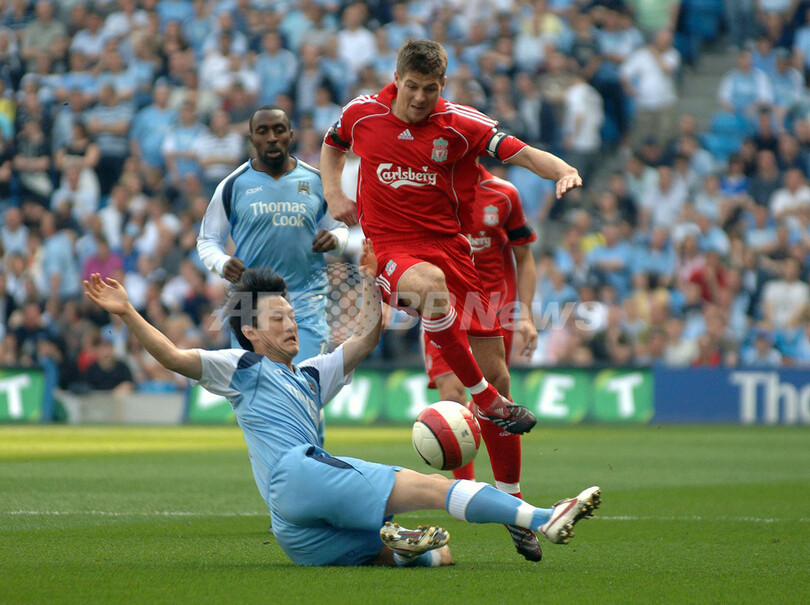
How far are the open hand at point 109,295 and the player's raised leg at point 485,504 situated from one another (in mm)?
1486

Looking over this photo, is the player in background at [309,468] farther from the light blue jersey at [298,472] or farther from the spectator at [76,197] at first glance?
the spectator at [76,197]

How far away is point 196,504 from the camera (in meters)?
8.62

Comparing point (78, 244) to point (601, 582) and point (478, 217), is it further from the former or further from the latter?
point (601, 582)

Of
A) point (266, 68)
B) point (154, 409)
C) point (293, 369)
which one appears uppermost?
point (266, 68)

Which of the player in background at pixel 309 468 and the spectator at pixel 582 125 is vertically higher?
the spectator at pixel 582 125

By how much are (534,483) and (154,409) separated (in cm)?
1015

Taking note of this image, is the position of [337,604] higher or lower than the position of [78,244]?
lower

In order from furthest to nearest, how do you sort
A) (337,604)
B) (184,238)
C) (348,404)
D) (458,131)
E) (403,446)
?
(184,238), (348,404), (403,446), (458,131), (337,604)

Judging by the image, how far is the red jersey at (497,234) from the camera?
8.77m

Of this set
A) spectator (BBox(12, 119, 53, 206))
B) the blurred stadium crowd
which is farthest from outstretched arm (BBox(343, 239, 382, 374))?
spectator (BBox(12, 119, 53, 206))

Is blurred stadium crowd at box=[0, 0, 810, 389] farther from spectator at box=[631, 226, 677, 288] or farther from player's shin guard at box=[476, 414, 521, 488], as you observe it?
player's shin guard at box=[476, 414, 521, 488]

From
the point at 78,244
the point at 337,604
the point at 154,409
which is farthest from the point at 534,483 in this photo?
the point at 78,244

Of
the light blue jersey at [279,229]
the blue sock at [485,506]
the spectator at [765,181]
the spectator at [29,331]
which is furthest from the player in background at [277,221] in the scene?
the spectator at [765,181]

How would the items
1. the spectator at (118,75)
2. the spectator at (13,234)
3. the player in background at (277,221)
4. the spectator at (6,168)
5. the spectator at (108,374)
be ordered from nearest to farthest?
the player in background at (277,221)
the spectator at (108,374)
the spectator at (13,234)
the spectator at (6,168)
the spectator at (118,75)
